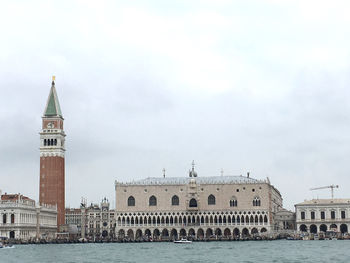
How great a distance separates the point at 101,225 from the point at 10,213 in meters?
52.5

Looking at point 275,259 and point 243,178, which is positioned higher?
point 243,178

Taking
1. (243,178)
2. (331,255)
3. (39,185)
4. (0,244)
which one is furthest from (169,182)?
(331,255)

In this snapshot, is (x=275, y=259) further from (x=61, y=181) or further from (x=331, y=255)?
(x=61, y=181)

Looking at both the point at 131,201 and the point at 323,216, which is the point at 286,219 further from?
the point at 131,201

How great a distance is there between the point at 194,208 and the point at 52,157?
95.1 ft

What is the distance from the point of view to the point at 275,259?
72500 millimetres

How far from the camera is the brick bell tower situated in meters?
138

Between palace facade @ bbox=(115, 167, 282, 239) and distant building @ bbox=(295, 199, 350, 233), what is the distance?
29.8ft

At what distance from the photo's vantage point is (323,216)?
138500mm

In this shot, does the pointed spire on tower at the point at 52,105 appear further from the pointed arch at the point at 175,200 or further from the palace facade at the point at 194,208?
the pointed arch at the point at 175,200

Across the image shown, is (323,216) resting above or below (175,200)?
below

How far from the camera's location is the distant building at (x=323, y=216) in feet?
451

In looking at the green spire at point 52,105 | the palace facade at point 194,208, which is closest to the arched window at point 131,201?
the palace facade at point 194,208

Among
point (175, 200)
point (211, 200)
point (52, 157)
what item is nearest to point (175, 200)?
Answer: point (175, 200)
